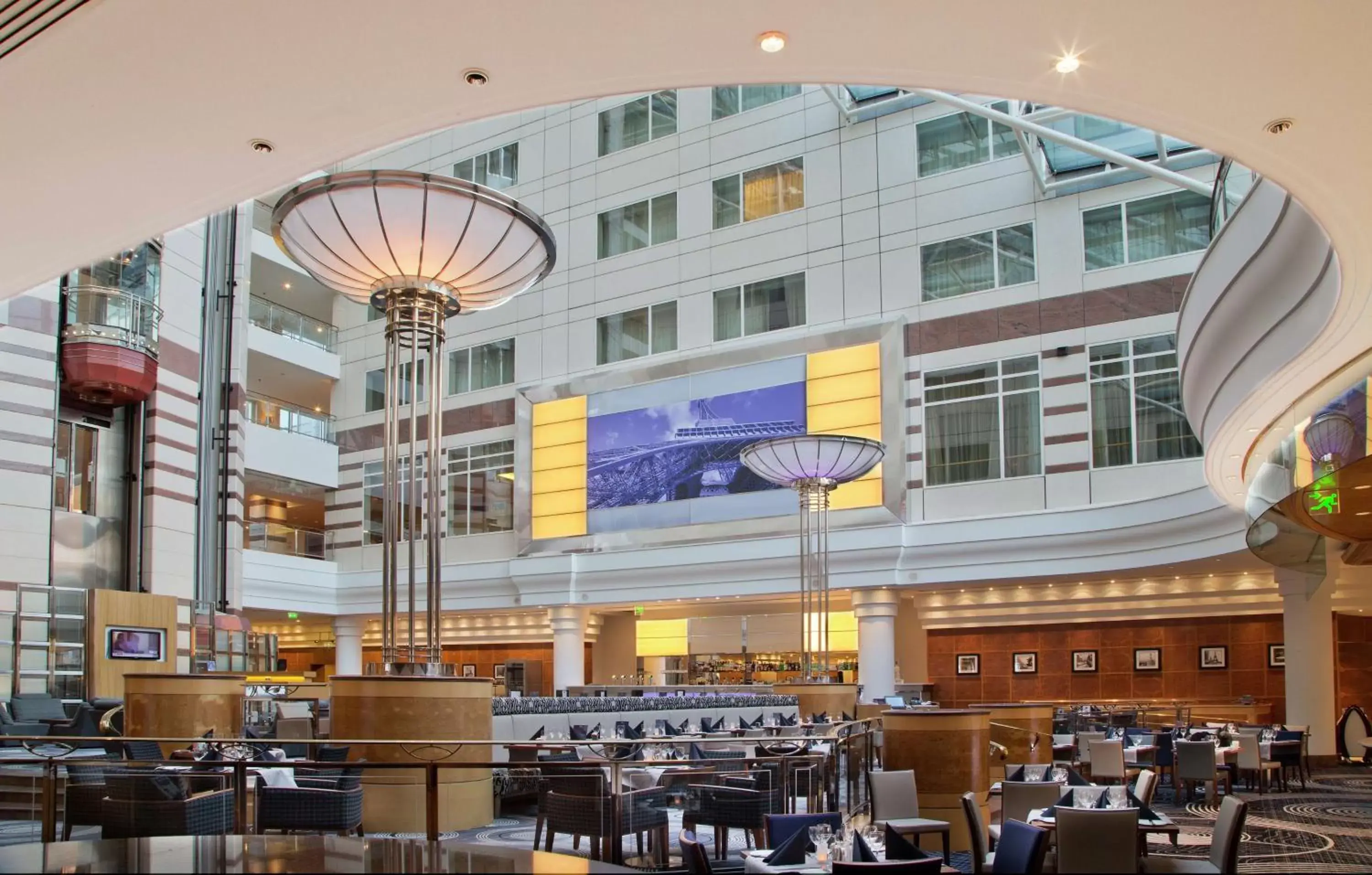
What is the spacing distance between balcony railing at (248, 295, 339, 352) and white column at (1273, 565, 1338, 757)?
21.1m

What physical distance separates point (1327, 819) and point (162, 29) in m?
11.4

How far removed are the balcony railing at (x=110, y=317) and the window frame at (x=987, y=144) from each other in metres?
14.6

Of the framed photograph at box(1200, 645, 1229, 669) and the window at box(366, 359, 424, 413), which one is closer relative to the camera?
the framed photograph at box(1200, 645, 1229, 669)

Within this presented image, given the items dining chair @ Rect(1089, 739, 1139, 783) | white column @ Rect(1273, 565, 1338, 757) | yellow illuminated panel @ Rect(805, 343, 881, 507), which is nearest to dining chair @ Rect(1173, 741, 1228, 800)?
dining chair @ Rect(1089, 739, 1139, 783)

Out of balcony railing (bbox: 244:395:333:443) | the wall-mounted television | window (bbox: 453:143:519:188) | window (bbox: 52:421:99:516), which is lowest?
the wall-mounted television

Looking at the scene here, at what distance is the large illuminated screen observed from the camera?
2530 centimetres

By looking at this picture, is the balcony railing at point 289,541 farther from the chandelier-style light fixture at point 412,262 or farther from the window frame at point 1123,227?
the chandelier-style light fixture at point 412,262

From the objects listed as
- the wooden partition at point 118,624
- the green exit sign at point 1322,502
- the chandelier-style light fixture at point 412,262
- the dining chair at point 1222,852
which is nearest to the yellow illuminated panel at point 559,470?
the wooden partition at point 118,624

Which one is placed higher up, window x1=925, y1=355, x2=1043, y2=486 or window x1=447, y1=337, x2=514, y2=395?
window x1=447, y1=337, x2=514, y2=395

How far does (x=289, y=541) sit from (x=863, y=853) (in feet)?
88.2

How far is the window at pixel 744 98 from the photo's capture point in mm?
26953

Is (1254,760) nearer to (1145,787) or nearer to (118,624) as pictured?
(1145,787)

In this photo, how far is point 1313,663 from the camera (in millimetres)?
17172

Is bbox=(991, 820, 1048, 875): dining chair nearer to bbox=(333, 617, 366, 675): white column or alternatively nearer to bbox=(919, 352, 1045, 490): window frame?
bbox=(919, 352, 1045, 490): window frame
